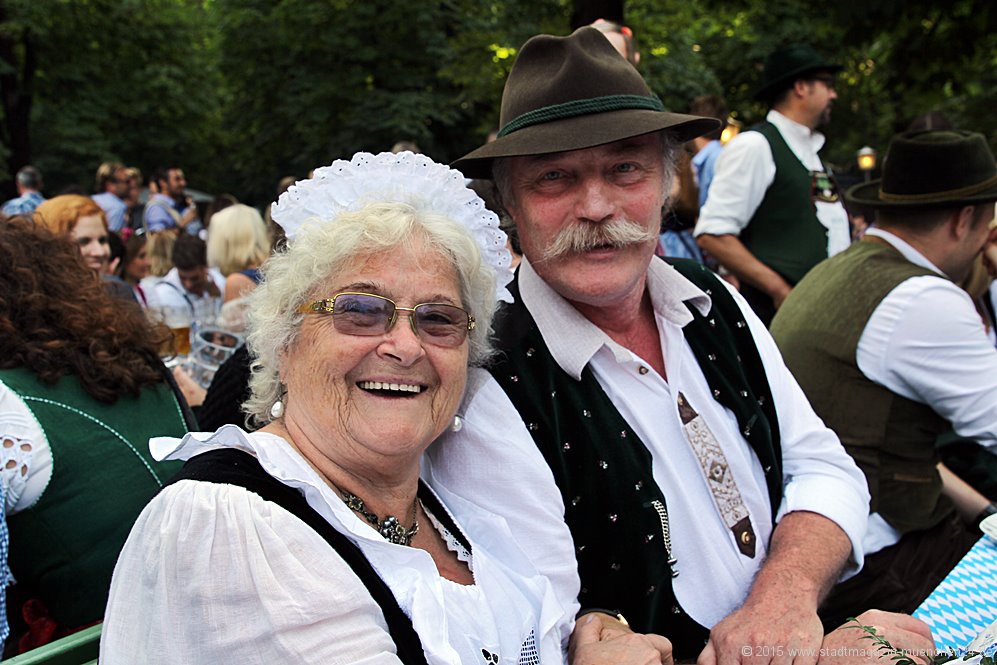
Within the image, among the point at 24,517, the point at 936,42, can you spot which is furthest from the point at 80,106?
the point at 24,517

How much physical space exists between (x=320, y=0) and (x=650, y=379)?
17.0m

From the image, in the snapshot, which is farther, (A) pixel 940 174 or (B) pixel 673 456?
(A) pixel 940 174

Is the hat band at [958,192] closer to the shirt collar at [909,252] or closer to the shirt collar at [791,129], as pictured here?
the shirt collar at [909,252]

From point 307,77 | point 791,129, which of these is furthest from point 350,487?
point 307,77

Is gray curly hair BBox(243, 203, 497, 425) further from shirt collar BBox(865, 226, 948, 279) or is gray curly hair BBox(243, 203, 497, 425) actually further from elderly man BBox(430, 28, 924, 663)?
A: shirt collar BBox(865, 226, 948, 279)

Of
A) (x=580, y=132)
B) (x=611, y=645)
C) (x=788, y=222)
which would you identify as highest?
(x=580, y=132)

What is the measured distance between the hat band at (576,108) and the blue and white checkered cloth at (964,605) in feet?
4.57

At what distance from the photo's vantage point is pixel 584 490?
6.80 feet

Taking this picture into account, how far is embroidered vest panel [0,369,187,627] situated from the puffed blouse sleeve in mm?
816

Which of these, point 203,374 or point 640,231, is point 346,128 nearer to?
point 203,374

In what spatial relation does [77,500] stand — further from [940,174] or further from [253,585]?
[940,174]

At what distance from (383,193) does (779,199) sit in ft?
10.5

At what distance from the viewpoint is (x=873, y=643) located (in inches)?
75.5

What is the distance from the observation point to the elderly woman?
1.46 meters
